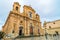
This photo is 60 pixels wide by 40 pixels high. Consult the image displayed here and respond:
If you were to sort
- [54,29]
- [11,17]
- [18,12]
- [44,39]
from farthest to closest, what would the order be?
[54,29] < [18,12] < [11,17] < [44,39]

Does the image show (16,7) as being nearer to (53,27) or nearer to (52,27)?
(52,27)

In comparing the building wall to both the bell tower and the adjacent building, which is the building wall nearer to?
the adjacent building

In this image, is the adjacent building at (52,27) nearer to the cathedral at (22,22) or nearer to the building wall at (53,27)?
the building wall at (53,27)

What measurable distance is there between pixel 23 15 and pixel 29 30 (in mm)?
4733

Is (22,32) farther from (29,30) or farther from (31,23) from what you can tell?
(31,23)

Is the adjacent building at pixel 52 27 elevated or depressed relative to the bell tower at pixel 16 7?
depressed

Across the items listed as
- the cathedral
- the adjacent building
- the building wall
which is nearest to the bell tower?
the cathedral

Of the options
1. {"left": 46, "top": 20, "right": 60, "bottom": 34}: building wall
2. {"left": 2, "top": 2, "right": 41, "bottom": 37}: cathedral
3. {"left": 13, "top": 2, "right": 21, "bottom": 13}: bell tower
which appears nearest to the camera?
{"left": 2, "top": 2, "right": 41, "bottom": 37}: cathedral

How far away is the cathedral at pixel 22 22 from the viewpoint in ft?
95.1

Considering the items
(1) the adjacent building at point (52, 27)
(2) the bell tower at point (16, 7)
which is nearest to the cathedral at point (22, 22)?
(2) the bell tower at point (16, 7)

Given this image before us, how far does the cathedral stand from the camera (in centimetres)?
2900

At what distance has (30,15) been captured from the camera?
35.0 metres

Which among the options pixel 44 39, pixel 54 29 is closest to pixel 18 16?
pixel 44 39

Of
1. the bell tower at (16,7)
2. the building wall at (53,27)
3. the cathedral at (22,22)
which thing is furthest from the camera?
the building wall at (53,27)
